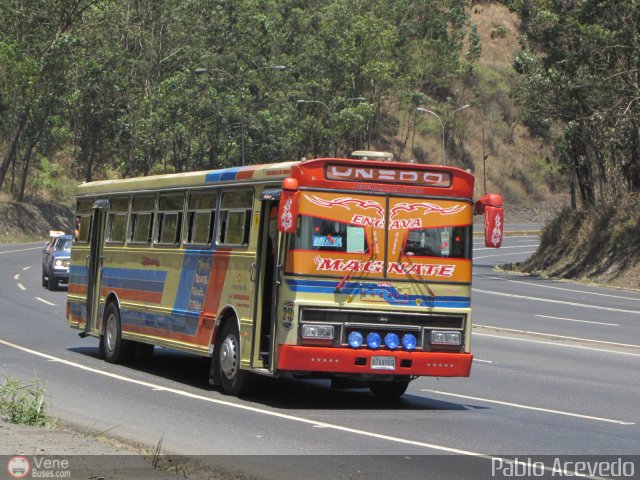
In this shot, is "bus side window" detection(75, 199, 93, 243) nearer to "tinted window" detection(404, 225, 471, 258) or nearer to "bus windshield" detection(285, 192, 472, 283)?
"bus windshield" detection(285, 192, 472, 283)

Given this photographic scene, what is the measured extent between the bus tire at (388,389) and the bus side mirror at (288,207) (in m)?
2.92

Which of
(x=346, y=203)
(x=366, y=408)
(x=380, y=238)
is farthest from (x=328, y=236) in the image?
(x=366, y=408)

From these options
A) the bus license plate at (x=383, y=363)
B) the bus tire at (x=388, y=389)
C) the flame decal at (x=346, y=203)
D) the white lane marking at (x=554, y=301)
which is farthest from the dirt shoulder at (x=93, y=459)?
the white lane marking at (x=554, y=301)

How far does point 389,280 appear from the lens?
1502cm

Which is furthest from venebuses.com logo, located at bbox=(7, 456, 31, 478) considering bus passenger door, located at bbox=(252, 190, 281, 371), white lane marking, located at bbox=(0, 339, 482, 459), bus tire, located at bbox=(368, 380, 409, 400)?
bus tire, located at bbox=(368, 380, 409, 400)

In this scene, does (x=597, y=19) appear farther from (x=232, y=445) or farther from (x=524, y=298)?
(x=232, y=445)

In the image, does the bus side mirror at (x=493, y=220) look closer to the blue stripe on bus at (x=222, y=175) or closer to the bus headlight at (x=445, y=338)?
the bus headlight at (x=445, y=338)

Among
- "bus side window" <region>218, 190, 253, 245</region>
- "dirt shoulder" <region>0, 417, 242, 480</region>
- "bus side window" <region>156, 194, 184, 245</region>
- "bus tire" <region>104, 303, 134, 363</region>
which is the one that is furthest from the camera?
"bus tire" <region>104, 303, 134, 363</region>

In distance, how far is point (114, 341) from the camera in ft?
65.8

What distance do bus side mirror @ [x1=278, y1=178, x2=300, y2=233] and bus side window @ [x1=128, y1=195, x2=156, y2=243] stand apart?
5.33 m

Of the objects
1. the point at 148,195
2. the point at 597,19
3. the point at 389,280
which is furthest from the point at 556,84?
the point at 389,280

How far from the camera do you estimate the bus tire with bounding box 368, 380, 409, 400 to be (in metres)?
16.2

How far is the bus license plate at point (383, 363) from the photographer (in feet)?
48.2

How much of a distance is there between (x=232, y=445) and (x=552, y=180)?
107m
